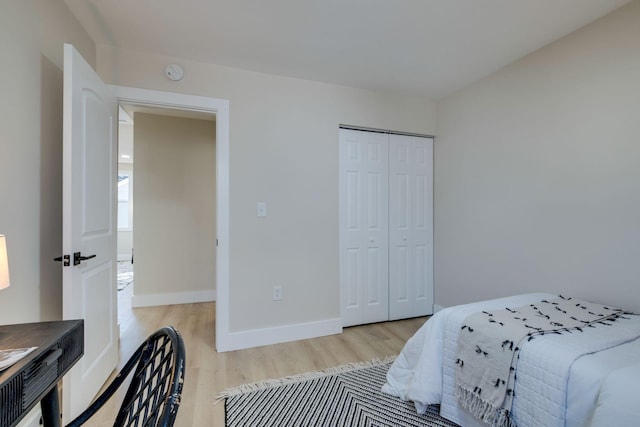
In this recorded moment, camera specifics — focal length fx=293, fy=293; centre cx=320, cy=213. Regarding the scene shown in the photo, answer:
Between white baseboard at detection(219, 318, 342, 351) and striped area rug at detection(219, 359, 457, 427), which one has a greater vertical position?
white baseboard at detection(219, 318, 342, 351)

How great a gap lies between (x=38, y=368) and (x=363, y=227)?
96.6 inches

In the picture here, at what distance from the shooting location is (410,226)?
3.13m

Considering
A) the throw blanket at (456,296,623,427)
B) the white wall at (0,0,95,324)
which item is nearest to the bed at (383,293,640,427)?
the throw blanket at (456,296,623,427)

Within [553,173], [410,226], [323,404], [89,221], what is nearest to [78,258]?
[89,221]

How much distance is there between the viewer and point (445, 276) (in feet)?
10.2

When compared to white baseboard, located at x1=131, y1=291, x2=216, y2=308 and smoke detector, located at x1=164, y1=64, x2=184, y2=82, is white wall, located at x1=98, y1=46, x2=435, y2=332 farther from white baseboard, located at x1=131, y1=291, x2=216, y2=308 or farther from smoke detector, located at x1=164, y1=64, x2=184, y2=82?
white baseboard, located at x1=131, y1=291, x2=216, y2=308

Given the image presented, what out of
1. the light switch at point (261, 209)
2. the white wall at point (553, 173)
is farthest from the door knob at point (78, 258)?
the white wall at point (553, 173)

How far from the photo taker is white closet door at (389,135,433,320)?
3.06 metres

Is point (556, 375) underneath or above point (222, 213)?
underneath

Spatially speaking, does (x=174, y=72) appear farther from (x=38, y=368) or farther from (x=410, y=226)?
(x=410, y=226)

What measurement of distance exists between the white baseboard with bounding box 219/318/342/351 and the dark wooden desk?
4.70 feet

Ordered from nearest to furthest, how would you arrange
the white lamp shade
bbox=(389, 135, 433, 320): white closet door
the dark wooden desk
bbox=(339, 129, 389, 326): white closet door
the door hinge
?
1. the dark wooden desk
2. the white lamp shade
3. the door hinge
4. bbox=(339, 129, 389, 326): white closet door
5. bbox=(389, 135, 433, 320): white closet door

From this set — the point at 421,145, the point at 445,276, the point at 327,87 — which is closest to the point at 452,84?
the point at 421,145

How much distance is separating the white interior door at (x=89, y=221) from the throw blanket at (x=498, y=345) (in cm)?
201
